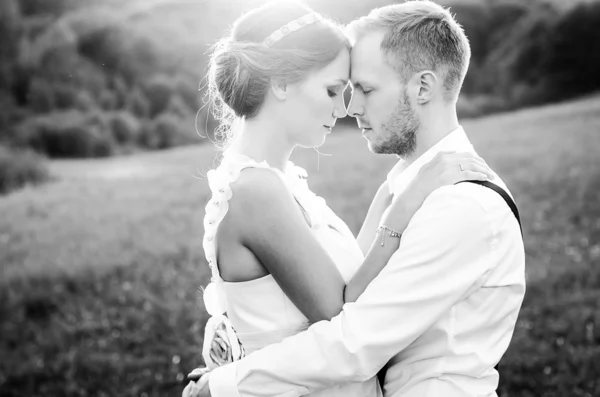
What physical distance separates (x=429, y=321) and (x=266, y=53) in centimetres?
107

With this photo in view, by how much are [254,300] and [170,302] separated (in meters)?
3.98

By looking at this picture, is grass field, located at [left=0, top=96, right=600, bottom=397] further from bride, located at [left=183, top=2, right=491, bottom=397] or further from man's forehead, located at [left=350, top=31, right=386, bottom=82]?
man's forehead, located at [left=350, top=31, right=386, bottom=82]

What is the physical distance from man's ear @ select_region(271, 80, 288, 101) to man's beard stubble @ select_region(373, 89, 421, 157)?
40 centimetres

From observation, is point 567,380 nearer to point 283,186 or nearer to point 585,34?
point 283,186

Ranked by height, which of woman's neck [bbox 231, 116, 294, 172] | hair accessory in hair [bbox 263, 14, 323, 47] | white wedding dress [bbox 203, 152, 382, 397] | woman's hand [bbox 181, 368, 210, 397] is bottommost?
woman's hand [bbox 181, 368, 210, 397]

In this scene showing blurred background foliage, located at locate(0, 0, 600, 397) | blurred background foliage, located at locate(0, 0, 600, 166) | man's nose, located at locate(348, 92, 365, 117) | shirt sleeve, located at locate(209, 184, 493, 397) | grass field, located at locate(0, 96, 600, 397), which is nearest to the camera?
shirt sleeve, located at locate(209, 184, 493, 397)

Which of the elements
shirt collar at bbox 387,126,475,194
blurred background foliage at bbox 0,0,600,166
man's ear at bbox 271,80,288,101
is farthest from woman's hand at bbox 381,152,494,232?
blurred background foliage at bbox 0,0,600,166

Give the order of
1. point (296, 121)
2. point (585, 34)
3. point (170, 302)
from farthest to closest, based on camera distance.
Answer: point (585, 34) < point (170, 302) < point (296, 121)

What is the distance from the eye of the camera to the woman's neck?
7.44 feet

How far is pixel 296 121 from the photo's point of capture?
7.54ft

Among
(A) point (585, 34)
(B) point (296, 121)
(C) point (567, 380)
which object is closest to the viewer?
(B) point (296, 121)

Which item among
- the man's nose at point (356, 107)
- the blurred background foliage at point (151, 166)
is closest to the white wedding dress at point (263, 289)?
the man's nose at point (356, 107)

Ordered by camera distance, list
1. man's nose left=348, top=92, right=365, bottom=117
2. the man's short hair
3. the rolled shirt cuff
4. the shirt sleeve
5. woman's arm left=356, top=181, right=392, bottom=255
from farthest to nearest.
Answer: woman's arm left=356, top=181, right=392, bottom=255 → man's nose left=348, top=92, right=365, bottom=117 → the man's short hair → the rolled shirt cuff → the shirt sleeve

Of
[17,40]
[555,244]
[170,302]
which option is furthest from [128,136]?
[555,244]
